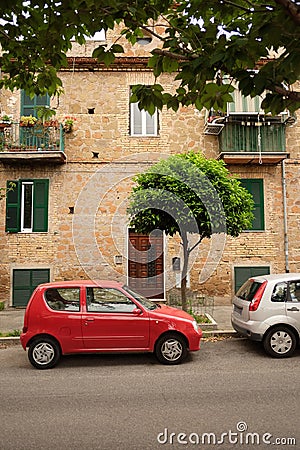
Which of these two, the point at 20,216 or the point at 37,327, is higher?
the point at 20,216

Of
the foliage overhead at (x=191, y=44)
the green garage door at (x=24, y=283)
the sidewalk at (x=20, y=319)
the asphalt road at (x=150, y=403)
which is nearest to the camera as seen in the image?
the foliage overhead at (x=191, y=44)

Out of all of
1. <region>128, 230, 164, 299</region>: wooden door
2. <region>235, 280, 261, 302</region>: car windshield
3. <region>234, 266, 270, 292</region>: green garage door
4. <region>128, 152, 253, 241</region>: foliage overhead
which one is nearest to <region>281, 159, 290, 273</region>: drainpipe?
<region>234, 266, 270, 292</region>: green garage door

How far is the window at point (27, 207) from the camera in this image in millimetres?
14734

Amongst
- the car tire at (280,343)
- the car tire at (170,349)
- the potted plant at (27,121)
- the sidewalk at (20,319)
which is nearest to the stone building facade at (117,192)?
the potted plant at (27,121)

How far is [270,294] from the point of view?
26.7ft

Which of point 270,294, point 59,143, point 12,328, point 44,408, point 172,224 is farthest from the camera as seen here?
point 59,143

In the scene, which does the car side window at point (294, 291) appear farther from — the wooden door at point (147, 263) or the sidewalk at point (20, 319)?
the wooden door at point (147, 263)

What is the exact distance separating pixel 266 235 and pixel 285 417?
10569 mm

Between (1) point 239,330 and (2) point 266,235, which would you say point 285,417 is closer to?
(1) point 239,330

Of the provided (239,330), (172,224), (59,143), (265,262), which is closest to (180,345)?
(239,330)

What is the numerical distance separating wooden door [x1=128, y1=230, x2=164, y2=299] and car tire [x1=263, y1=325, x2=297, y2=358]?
24.3ft

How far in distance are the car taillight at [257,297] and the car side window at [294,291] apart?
0.50 m

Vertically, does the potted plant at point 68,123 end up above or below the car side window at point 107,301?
above

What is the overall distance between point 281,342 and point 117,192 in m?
8.72
